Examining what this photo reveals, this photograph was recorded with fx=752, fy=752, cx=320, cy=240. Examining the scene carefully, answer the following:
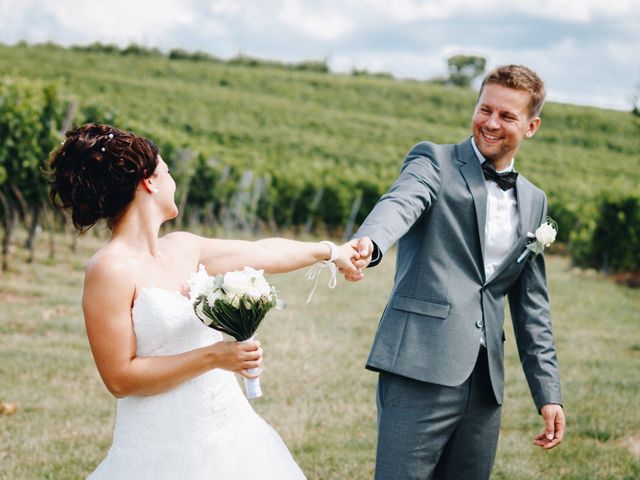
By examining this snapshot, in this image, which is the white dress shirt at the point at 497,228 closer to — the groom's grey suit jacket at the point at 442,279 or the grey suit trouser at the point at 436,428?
the groom's grey suit jacket at the point at 442,279

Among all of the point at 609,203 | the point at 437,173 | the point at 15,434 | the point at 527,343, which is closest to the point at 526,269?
the point at 527,343

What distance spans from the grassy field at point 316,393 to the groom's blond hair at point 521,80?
304 centimetres

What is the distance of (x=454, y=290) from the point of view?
3170 mm

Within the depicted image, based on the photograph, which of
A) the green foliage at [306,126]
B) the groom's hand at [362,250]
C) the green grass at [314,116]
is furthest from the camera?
the green grass at [314,116]

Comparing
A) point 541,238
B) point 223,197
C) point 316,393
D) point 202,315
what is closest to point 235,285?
point 202,315

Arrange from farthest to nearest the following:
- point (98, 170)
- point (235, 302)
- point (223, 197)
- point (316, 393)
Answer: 1. point (223, 197)
2. point (316, 393)
3. point (98, 170)
4. point (235, 302)

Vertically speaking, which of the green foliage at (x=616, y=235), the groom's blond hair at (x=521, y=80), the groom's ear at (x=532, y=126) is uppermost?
the groom's blond hair at (x=521, y=80)

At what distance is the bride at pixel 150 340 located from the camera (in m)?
2.57

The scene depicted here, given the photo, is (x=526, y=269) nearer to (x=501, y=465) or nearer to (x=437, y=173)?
(x=437, y=173)

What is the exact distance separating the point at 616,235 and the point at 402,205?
57.1ft

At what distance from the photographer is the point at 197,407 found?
9.05 ft

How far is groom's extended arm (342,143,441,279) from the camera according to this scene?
291cm

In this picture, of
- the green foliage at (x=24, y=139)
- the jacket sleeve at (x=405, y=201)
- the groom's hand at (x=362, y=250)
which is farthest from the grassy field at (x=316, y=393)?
the jacket sleeve at (x=405, y=201)

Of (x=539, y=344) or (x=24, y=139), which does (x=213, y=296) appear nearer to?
(x=539, y=344)
